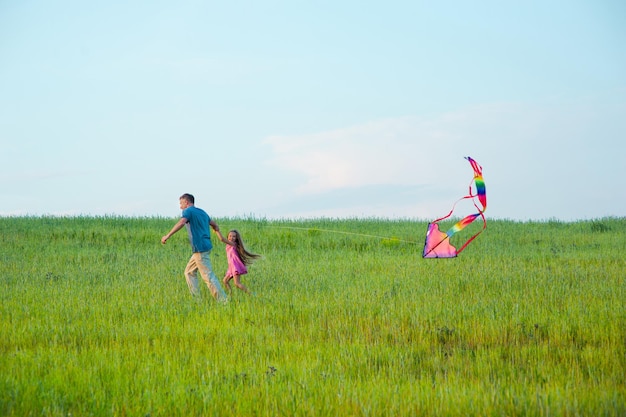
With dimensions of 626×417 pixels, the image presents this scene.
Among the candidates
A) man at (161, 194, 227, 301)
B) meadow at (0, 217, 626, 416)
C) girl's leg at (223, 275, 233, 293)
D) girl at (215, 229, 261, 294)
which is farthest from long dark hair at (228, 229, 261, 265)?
meadow at (0, 217, 626, 416)

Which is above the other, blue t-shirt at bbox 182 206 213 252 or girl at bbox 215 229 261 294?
blue t-shirt at bbox 182 206 213 252

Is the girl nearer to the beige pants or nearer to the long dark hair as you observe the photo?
the long dark hair

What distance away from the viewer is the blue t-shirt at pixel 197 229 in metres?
12.2

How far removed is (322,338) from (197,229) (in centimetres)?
356

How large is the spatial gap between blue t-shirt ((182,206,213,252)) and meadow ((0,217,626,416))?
97 cm

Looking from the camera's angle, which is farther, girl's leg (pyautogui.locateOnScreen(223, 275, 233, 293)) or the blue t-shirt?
girl's leg (pyautogui.locateOnScreen(223, 275, 233, 293))

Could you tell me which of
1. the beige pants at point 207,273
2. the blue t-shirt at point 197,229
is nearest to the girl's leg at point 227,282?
the beige pants at point 207,273

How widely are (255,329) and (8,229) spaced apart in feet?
66.6

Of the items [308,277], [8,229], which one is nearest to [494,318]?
[308,277]

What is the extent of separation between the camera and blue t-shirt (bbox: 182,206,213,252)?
40.0 ft

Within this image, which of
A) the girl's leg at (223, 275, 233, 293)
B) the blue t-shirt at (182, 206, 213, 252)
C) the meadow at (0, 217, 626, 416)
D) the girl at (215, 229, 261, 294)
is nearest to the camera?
A: the meadow at (0, 217, 626, 416)

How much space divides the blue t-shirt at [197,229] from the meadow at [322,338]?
97 centimetres

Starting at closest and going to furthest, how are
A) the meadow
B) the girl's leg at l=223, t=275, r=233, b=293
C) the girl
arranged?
the meadow → the girl → the girl's leg at l=223, t=275, r=233, b=293

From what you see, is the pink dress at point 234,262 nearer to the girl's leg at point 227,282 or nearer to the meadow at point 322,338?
the girl's leg at point 227,282
